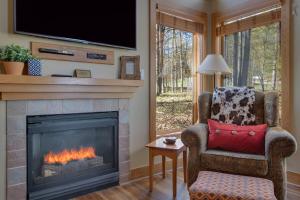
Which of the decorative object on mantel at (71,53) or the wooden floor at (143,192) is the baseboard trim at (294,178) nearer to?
the wooden floor at (143,192)

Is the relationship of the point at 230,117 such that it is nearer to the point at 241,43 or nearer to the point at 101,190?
the point at 241,43

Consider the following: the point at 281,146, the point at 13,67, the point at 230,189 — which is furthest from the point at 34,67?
the point at 281,146

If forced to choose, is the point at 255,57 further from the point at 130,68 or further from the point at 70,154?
the point at 70,154

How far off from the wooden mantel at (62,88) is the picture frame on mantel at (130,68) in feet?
0.31

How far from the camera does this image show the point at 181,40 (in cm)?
364

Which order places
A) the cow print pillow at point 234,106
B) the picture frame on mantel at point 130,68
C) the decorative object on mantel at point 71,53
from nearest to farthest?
1. the decorative object on mantel at point 71,53
2. the cow print pillow at point 234,106
3. the picture frame on mantel at point 130,68

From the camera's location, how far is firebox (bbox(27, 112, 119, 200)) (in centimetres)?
229

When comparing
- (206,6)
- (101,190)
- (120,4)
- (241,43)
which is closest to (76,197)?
(101,190)

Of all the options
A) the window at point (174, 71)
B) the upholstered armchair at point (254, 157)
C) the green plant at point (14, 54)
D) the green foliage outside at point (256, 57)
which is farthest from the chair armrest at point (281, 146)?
the green plant at point (14, 54)

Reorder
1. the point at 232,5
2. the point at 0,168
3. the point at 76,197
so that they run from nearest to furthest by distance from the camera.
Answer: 1. the point at 0,168
2. the point at 76,197
3. the point at 232,5

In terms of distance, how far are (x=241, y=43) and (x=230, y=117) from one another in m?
1.29

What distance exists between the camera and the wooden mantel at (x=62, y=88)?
2051mm

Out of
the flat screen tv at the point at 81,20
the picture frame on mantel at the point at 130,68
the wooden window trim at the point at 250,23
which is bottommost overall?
the picture frame on mantel at the point at 130,68

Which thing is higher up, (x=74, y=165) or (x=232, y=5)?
(x=232, y=5)
